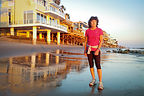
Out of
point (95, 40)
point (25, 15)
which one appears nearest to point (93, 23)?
point (95, 40)

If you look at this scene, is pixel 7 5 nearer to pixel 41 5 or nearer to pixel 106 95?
pixel 41 5

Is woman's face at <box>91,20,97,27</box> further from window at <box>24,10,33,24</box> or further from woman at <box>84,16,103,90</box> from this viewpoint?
window at <box>24,10,33,24</box>

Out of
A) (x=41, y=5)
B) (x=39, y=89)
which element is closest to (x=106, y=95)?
(x=39, y=89)

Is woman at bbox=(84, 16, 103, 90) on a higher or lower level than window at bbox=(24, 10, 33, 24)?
lower

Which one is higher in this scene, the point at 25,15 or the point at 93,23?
the point at 25,15

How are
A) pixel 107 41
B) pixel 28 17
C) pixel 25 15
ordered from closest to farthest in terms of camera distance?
1. pixel 28 17
2. pixel 25 15
3. pixel 107 41

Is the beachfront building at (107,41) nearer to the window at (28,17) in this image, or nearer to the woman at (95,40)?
the window at (28,17)

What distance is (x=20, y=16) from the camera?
25.9 metres

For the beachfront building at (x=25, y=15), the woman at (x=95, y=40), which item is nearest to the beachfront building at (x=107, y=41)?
the beachfront building at (x=25, y=15)

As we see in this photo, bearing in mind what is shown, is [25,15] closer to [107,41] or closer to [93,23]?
[93,23]

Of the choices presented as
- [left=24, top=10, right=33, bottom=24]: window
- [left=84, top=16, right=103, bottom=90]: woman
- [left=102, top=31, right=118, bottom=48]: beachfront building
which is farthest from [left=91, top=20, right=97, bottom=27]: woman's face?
[left=102, top=31, right=118, bottom=48]: beachfront building

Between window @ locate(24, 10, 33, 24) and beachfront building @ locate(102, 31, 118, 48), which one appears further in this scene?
beachfront building @ locate(102, 31, 118, 48)

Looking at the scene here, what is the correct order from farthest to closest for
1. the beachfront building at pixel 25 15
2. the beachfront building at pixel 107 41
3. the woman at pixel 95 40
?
the beachfront building at pixel 107 41 < the beachfront building at pixel 25 15 < the woman at pixel 95 40

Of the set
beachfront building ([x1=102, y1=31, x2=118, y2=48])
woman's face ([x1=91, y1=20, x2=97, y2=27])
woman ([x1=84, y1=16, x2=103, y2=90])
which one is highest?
beachfront building ([x1=102, y1=31, x2=118, y2=48])
